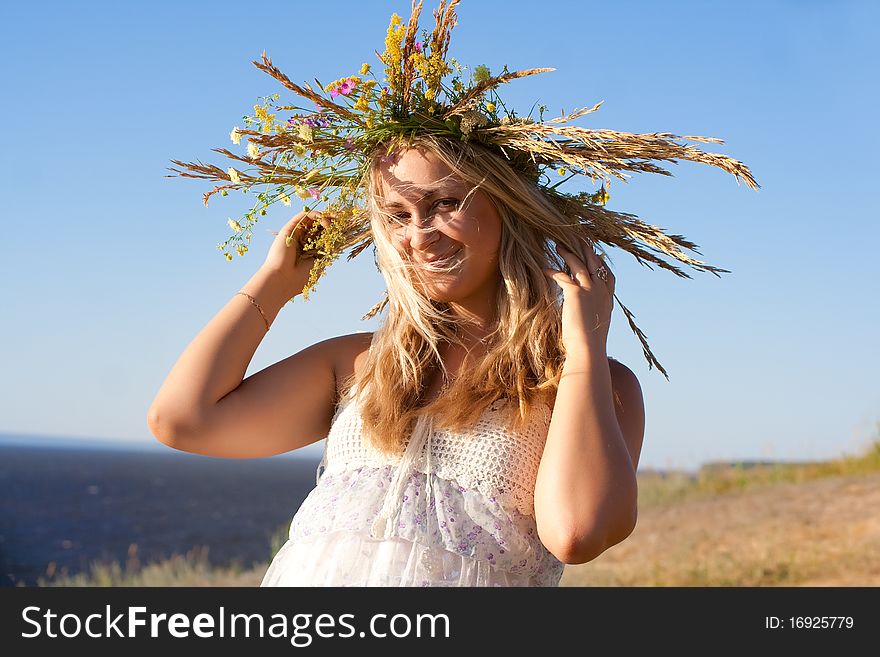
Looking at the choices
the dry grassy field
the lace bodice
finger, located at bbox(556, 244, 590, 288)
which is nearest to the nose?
finger, located at bbox(556, 244, 590, 288)

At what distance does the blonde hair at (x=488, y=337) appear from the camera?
2.82 meters

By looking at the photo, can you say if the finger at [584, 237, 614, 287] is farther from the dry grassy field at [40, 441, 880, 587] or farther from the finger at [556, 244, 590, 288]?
the dry grassy field at [40, 441, 880, 587]

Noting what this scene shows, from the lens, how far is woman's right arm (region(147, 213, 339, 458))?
A: 2.93 m

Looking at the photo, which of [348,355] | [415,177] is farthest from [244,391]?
[415,177]

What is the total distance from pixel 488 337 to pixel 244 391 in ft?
2.62

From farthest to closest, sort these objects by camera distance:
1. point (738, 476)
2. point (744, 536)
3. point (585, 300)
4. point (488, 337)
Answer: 1. point (738, 476)
2. point (744, 536)
3. point (488, 337)
4. point (585, 300)

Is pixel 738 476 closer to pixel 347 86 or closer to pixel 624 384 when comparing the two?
pixel 624 384

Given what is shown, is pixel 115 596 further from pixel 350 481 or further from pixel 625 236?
pixel 625 236

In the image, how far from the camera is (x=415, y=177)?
2.88m

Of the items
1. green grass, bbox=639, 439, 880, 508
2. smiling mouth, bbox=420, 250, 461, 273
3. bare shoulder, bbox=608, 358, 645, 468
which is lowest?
bare shoulder, bbox=608, 358, 645, 468

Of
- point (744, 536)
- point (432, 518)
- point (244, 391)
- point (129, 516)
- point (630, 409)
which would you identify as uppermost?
point (129, 516)

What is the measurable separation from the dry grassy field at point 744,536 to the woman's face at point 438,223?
23.2 ft

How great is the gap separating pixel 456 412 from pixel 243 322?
80 centimetres

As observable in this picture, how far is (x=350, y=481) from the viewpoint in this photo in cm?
281
